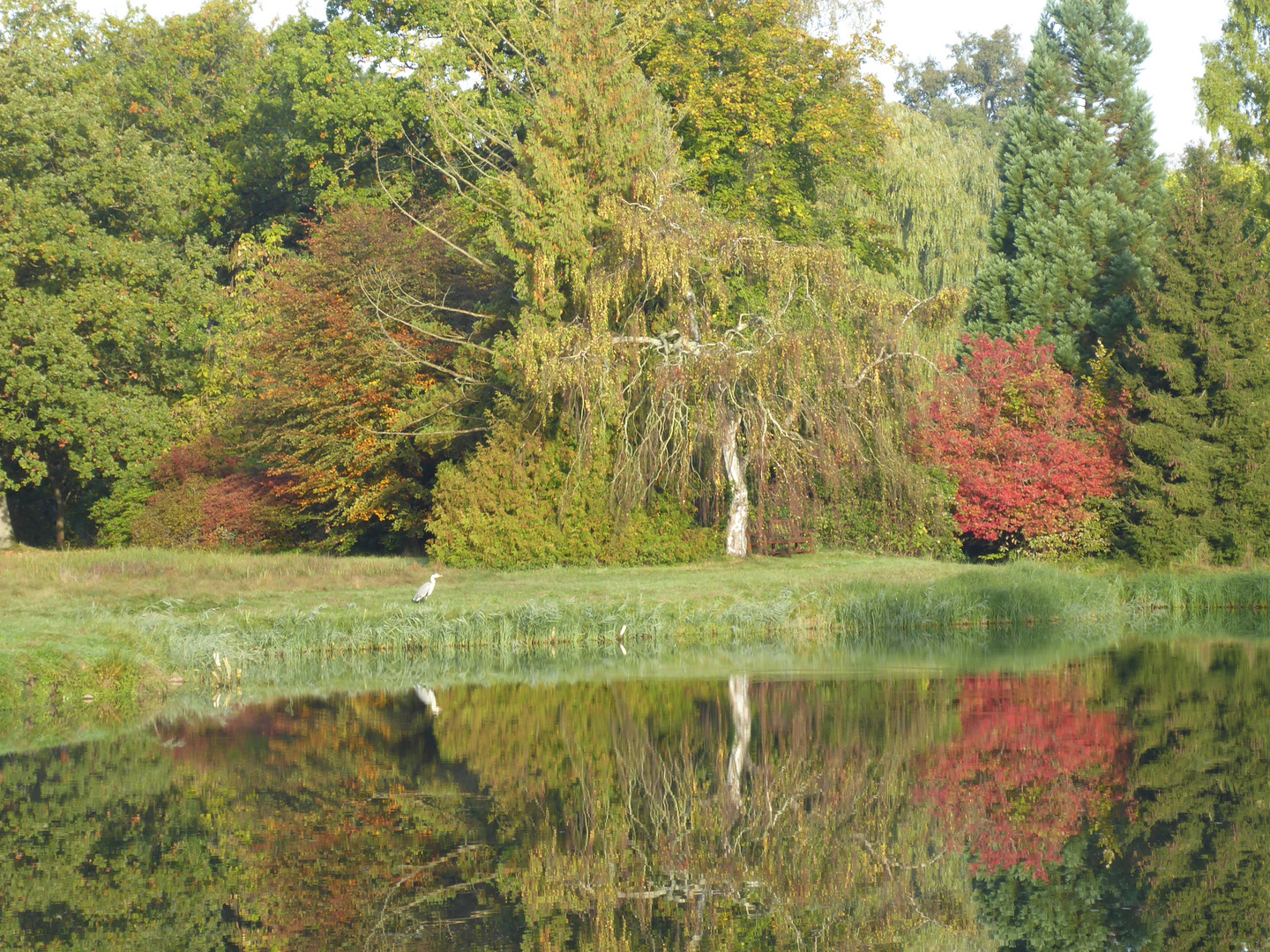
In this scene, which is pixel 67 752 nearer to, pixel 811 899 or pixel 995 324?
pixel 811 899

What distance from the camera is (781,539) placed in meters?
30.4

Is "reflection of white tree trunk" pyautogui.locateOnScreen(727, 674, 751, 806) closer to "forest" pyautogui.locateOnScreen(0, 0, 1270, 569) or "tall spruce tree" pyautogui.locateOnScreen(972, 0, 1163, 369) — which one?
"forest" pyautogui.locateOnScreen(0, 0, 1270, 569)

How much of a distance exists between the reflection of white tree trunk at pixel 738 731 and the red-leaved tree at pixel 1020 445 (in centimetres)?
1439

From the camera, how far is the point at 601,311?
2766 centimetres

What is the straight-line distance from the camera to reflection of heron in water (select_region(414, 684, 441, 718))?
15.9 m

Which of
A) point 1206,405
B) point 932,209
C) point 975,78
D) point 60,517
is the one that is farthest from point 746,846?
point 975,78

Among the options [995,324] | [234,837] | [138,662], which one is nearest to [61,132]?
[138,662]

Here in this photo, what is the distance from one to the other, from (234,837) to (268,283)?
3180 centimetres

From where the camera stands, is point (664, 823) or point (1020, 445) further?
point (1020, 445)

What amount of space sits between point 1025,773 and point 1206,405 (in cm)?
2067

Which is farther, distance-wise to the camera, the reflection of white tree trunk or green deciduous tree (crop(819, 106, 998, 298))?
green deciduous tree (crop(819, 106, 998, 298))

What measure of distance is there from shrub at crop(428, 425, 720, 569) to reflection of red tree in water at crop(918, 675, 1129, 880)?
529 inches

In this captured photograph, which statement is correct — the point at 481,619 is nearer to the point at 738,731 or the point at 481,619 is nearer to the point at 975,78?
the point at 738,731

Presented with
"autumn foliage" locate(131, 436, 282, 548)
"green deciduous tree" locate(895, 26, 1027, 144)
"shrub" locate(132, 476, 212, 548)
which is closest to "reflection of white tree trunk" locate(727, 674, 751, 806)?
"autumn foliage" locate(131, 436, 282, 548)
